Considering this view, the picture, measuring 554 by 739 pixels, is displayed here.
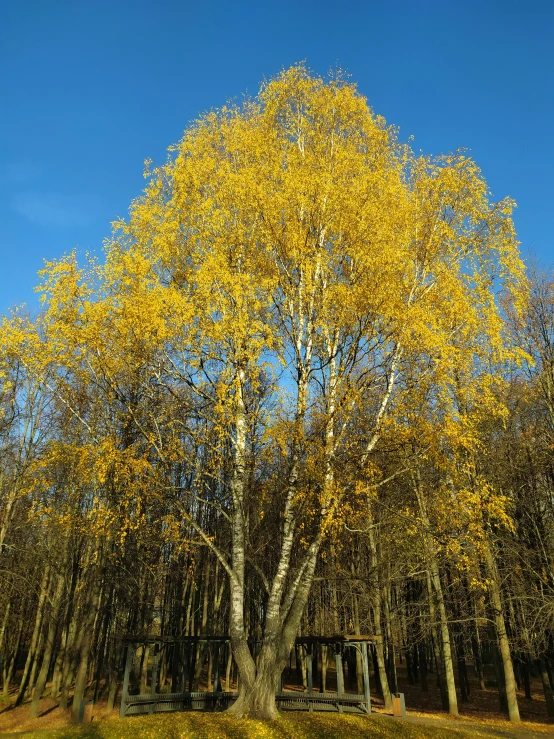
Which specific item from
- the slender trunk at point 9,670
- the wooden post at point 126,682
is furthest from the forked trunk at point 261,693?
the slender trunk at point 9,670

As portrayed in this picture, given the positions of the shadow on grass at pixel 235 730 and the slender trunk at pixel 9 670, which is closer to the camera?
the shadow on grass at pixel 235 730

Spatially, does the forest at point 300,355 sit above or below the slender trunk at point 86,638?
above

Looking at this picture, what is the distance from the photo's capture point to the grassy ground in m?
8.40

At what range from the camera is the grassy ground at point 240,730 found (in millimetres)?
8398

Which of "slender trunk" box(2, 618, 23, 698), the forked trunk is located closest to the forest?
the forked trunk

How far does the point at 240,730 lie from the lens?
27.6 feet

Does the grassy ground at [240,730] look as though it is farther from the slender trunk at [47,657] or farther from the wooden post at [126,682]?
the slender trunk at [47,657]

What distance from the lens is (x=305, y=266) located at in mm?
11664

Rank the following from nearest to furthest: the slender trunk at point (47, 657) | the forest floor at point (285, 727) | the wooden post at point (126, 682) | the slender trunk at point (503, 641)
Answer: the forest floor at point (285, 727) → the wooden post at point (126, 682) → the slender trunk at point (503, 641) → the slender trunk at point (47, 657)

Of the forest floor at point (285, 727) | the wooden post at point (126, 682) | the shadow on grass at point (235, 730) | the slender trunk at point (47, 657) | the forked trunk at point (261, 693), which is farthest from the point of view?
the slender trunk at point (47, 657)

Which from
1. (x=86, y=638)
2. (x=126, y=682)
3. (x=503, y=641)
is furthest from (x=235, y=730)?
(x=503, y=641)

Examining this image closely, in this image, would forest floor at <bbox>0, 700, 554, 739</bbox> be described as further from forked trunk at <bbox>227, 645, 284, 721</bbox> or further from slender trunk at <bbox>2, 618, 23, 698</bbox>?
slender trunk at <bbox>2, 618, 23, 698</bbox>

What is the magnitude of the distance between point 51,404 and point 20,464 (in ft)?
9.24

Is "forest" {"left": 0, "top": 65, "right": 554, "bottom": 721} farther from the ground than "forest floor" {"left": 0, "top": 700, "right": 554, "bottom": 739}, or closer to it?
farther from the ground
